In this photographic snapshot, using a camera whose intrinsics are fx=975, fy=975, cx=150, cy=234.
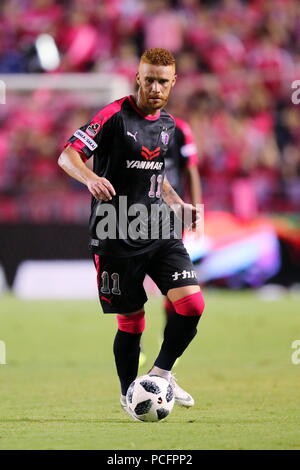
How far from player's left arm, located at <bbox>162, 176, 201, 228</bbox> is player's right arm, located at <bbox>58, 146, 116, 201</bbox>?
0.65m

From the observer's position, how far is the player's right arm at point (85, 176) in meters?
5.16

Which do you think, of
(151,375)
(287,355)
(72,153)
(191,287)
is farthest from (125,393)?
(287,355)

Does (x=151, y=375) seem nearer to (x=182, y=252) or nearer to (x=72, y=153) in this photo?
(x=182, y=252)

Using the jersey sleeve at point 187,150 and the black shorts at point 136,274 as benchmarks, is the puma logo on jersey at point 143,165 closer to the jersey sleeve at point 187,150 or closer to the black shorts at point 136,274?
the black shorts at point 136,274

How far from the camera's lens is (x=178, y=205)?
6.01 meters

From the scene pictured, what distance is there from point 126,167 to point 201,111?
31.5 feet

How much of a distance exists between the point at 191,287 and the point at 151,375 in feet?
1.84

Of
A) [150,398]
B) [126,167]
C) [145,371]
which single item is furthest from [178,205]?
[145,371]

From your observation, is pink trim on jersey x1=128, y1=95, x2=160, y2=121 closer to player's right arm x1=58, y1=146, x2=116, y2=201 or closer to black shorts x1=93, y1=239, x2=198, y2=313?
player's right arm x1=58, y1=146, x2=116, y2=201

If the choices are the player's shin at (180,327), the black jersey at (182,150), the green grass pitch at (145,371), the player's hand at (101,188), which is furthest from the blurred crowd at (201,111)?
the player's hand at (101,188)

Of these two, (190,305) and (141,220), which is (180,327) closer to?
(190,305)

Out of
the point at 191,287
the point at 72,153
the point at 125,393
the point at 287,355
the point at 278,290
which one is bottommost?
the point at 278,290

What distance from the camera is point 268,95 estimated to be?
50.8ft

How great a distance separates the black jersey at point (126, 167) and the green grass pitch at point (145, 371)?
1.04m
